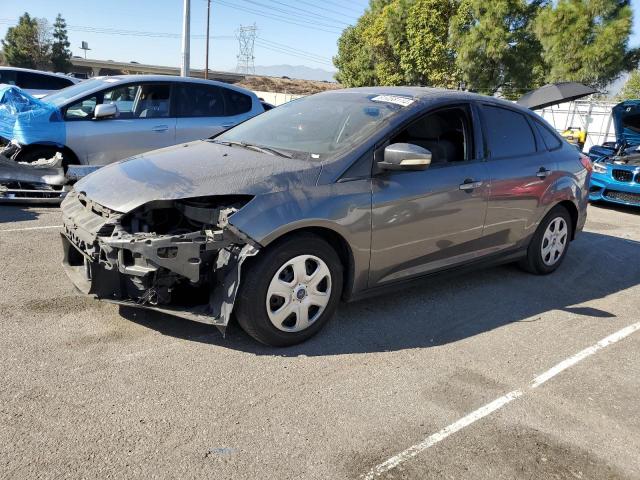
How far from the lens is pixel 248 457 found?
2586 millimetres

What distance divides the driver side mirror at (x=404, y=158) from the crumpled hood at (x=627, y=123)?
8.88 meters

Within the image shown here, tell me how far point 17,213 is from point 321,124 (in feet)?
13.6

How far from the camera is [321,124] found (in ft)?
Result: 14.2

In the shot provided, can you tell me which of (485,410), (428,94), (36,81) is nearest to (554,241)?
(428,94)

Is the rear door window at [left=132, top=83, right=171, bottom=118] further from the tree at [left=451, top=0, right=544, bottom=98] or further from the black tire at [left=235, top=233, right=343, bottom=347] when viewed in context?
the tree at [left=451, top=0, right=544, bottom=98]

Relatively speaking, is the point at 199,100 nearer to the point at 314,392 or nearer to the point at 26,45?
the point at 314,392

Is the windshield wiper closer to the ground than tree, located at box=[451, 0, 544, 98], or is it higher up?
closer to the ground

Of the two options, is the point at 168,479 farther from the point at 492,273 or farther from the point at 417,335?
the point at 492,273

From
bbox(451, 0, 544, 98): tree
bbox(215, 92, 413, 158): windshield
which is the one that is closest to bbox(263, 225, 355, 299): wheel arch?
bbox(215, 92, 413, 158): windshield

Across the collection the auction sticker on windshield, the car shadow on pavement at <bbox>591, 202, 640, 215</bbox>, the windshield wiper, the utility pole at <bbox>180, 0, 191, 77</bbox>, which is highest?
the utility pole at <bbox>180, 0, 191, 77</bbox>

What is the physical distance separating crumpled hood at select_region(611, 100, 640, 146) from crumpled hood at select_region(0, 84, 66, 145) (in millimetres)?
9922

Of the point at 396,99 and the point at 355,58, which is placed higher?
the point at 355,58

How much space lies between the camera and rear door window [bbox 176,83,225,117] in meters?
8.18

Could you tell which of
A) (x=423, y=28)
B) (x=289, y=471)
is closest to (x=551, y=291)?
(x=289, y=471)
